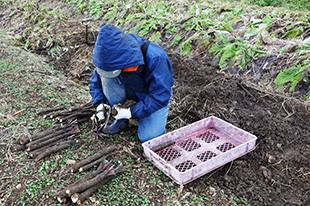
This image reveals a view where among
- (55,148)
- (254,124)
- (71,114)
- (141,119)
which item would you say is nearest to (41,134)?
(55,148)

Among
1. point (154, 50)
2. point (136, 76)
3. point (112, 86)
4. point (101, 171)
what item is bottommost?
point (101, 171)

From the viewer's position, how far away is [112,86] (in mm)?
3049

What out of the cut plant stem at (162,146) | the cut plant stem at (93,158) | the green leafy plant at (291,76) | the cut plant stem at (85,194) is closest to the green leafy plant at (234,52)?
the green leafy plant at (291,76)

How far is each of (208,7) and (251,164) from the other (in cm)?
474

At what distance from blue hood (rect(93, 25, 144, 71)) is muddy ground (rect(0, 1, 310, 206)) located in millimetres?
1376

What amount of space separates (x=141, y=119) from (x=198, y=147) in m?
0.76

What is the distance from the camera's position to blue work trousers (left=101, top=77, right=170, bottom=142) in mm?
3047

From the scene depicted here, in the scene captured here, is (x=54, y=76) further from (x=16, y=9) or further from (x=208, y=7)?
(x=16, y=9)

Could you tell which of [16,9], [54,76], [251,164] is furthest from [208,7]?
[16,9]

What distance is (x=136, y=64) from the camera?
8.26ft

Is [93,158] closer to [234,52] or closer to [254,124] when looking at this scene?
[254,124]

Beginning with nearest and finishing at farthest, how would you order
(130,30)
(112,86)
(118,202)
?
(118,202) < (112,86) < (130,30)

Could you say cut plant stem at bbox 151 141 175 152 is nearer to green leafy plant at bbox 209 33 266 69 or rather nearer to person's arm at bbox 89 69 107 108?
person's arm at bbox 89 69 107 108

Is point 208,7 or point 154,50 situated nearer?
point 154,50
